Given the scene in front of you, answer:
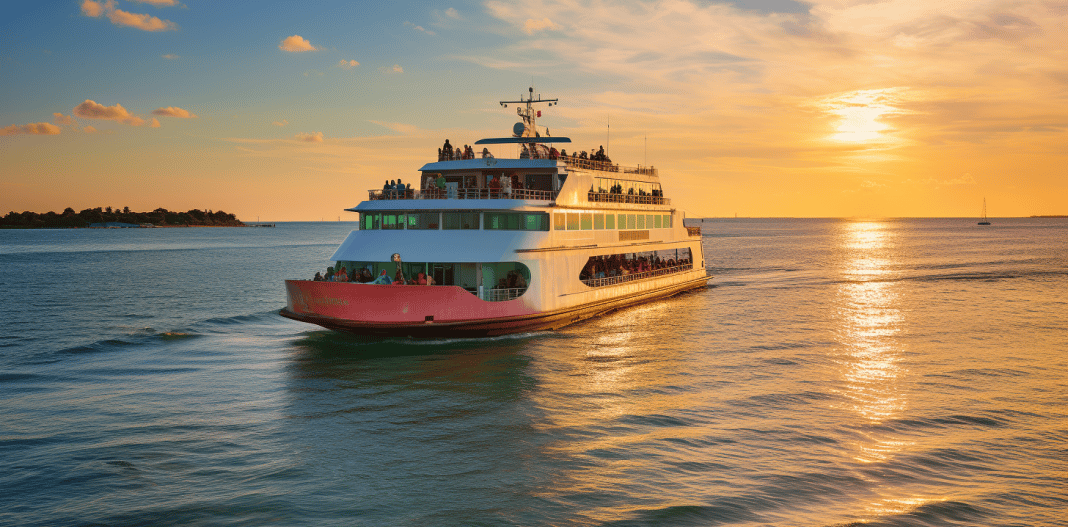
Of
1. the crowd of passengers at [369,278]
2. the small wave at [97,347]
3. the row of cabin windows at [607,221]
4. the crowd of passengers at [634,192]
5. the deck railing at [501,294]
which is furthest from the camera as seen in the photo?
the crowd of passengers at [634,192]

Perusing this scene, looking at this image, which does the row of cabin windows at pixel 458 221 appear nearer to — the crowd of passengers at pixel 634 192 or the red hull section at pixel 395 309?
the red hull section at pixel 395 309

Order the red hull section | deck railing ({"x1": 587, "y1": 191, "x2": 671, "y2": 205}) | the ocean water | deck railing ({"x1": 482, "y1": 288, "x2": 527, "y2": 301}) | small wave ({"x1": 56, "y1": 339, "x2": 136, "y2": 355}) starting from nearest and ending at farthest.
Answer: the ocean water < the red hull section < small wave ({"x1": 56, "y1": 339, "x2": 136, "y2": 355}) < deck railing ({"x1": 482, "y1": 288, "x2": 527, "y2": 301}) < deck railing ({"x1": 587, "y1": 191, "x2": 671, "y2": 205})

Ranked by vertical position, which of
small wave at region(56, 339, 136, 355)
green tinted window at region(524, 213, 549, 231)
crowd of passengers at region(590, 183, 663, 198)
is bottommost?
small wave at region(56, 339, 136, 355)

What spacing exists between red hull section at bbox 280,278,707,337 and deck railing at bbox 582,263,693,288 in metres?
8.26

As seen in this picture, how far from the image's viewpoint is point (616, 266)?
125ft

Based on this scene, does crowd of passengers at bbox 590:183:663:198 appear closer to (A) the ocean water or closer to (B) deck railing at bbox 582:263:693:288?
(B) deck railing at bbox 582:263:693:288

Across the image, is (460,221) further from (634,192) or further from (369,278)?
(634,192)

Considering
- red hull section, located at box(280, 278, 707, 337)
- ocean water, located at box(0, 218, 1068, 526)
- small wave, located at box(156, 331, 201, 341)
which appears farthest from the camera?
small wave, located at box(156, 331, 201, 341)

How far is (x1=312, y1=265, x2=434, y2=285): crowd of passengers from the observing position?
25.6 metres

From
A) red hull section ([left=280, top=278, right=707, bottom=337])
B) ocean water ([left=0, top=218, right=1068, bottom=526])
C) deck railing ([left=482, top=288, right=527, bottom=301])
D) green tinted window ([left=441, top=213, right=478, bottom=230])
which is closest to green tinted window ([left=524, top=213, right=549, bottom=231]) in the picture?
A: green tinted window ([left=441, top=213, right=478, bottom=230])

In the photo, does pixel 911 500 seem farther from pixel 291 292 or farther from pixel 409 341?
pixel 291 292

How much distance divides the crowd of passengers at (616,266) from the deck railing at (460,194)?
18.4ft

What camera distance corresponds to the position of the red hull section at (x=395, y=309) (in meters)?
24.3

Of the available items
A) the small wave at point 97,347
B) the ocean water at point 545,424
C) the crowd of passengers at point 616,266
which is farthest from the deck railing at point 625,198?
the small wave at point 97,347
